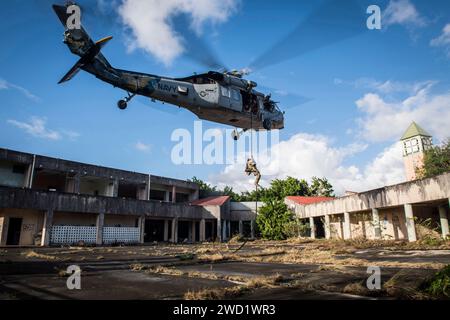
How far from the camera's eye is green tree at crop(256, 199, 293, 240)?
41.2m

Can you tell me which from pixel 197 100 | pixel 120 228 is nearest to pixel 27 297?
pixel 197 100

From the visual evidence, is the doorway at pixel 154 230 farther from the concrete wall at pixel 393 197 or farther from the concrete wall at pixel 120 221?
the concrete wall at pixel 393 197

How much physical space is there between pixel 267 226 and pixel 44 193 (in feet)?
87.1

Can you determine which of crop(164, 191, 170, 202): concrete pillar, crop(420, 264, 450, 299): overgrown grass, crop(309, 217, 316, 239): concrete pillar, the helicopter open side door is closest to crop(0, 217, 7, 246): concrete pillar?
crop(164, 191, 170, 202): concrete pillar

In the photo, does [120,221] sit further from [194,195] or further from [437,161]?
[437,161]

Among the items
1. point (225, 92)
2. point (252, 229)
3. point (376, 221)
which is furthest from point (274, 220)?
point (225, 92)

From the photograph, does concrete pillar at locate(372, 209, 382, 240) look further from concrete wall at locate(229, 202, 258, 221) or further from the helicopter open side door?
the helicopter open side door

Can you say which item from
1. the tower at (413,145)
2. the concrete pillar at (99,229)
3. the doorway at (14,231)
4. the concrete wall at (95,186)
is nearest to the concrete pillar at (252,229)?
the concrete wall at (95,186)

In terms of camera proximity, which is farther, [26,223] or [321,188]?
[321,188]

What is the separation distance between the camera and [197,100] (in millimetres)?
15898

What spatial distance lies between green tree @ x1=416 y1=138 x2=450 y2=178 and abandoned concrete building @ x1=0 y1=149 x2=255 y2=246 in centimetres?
2792

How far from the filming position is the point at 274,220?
41938 mm

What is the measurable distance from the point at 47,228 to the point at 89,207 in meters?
4.20
